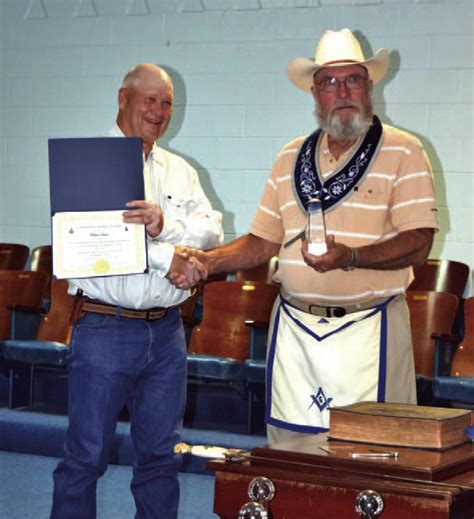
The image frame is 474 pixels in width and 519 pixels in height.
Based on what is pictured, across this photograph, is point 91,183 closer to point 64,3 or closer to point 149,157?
point 149,157

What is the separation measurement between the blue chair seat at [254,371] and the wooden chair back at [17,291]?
61.6 inches

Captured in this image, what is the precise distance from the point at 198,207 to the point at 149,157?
0.76 ft

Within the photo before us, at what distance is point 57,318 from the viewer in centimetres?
635

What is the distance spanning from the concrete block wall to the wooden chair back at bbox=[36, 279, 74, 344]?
5.08 ft

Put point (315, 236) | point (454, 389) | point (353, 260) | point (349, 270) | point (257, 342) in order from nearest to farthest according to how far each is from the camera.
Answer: point (315, 236) < point (353, 260) < point (349, 270) < point (454, 389) < point (257, 342)

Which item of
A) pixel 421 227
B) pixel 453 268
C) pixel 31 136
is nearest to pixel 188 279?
pixel 421 227

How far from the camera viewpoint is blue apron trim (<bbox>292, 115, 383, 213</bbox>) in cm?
304

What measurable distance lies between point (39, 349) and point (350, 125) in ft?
11.1

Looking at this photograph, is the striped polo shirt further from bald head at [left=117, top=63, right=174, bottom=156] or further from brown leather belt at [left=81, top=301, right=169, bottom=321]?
bald head at [left=117, top=63, right=174, bottom=156]

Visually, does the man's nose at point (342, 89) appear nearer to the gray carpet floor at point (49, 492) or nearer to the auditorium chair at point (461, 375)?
the gray carpet floor at point (49, 492)

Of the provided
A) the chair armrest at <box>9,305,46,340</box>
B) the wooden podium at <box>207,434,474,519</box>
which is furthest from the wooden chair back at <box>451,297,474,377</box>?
the wooden podium at <box>207,434,474,519</box>

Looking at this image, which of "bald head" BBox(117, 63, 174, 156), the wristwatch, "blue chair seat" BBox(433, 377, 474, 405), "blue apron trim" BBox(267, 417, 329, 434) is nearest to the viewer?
the wristwatch

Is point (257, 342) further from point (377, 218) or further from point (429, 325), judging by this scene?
point (377, 218)

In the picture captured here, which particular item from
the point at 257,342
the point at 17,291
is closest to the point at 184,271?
the point at 257,342
